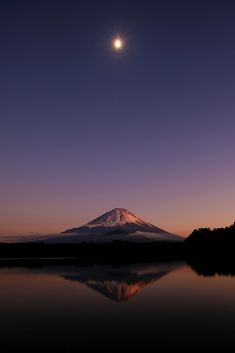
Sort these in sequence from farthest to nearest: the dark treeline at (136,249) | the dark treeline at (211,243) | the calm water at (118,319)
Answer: the dark treeline at (136,249), the dark treeline at (211,243), the calm water at (118,319)

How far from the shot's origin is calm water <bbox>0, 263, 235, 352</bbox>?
17781 mm

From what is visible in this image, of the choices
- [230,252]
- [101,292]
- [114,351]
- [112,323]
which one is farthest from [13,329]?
[230,252]

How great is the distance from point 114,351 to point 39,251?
15028 cm

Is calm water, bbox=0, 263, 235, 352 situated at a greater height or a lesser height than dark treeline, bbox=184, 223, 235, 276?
lesser

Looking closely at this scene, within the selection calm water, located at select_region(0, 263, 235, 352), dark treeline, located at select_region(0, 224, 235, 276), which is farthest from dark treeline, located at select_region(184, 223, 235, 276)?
calm water, located at select_region(0, 263, 235, 352)

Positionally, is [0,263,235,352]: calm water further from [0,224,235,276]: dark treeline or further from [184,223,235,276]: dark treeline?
[0,224,235,276]: dark treeline

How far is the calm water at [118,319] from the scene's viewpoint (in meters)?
17.8

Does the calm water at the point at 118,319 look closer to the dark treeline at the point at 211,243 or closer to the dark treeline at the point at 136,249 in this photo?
the dark treeline at the point at 211,243

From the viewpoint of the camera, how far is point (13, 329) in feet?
68.6

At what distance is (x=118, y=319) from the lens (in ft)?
78.2

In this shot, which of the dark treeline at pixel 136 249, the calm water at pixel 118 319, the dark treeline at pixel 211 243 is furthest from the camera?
the dark treeline at pixel 136 249

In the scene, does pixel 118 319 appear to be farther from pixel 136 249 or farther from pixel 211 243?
pixel 136 249

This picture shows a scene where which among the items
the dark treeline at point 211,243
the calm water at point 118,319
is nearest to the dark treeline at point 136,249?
the dark treeline at point 211,243

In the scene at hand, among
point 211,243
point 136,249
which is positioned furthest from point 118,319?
point 136,249
